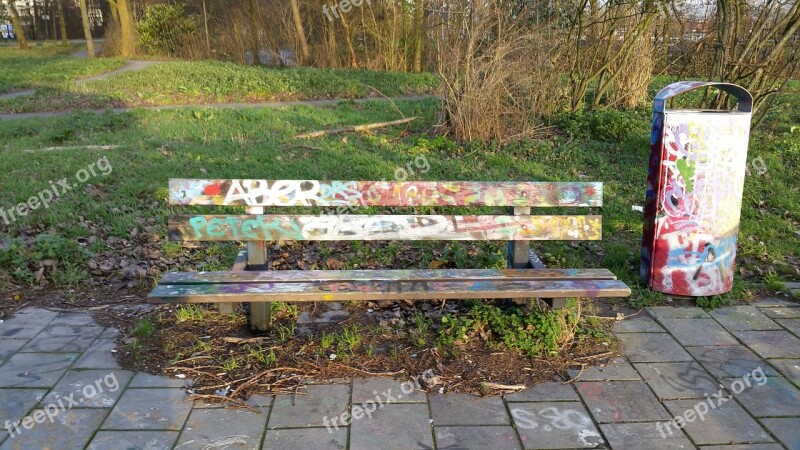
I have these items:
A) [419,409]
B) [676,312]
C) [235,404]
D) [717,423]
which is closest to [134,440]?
[235,404]

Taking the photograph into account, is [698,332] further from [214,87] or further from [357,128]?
[214,87]

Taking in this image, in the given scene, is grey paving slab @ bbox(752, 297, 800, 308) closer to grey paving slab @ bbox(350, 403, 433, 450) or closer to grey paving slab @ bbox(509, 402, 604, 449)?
grey paving slab @ bbox(509, 402, 604, 449)

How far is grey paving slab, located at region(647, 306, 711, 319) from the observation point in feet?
14.4

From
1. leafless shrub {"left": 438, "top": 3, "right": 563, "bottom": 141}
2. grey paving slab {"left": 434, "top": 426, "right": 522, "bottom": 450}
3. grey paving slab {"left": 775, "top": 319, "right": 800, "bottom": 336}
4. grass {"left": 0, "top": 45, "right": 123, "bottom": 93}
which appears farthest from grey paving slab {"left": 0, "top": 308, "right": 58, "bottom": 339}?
grass {"left": 0, "top": 45, "right": 123, "bottom": 93}

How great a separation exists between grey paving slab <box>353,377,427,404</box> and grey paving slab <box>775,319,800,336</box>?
2.45 metres

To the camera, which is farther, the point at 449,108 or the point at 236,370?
the point at 449,108

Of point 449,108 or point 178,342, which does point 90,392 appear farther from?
point 449,108

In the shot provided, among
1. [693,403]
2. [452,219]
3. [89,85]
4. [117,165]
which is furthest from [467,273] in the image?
[89,85]

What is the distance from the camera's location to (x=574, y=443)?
118 inches

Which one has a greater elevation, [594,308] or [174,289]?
[174,289]

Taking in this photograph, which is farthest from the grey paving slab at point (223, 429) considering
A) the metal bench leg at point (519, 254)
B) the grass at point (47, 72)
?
the grass at point (47, 72)

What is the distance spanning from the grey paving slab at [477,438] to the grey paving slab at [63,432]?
1.57 meters

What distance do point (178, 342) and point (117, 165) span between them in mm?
4240

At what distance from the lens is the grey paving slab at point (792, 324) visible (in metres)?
4.19
